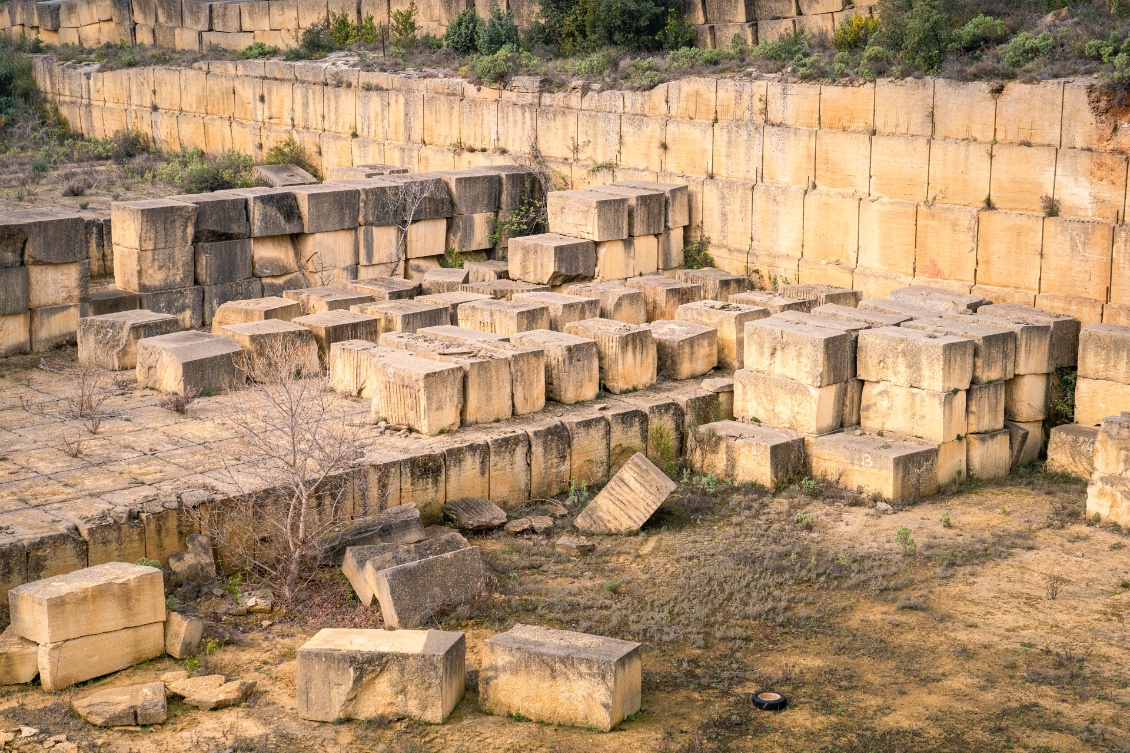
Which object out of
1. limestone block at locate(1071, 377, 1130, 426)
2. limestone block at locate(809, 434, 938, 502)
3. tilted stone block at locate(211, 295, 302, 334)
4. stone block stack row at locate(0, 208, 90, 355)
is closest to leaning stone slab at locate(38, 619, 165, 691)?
tilted stone block at locate(211, 295, 302, 334)

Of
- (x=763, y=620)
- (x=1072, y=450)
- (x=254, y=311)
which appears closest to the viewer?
(x=763, y=620)

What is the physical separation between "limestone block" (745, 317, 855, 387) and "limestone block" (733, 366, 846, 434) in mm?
84

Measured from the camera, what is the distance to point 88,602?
900 cm

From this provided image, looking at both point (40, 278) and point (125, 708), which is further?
point (40, 278)

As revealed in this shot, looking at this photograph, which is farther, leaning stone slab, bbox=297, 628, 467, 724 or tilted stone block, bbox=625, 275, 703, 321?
tilted stone block, bbox=625, 275, 703, 321

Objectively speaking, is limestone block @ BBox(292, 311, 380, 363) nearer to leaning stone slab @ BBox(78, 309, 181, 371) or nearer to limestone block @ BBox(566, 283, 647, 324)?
leaning stone slab @ BBox(78, 309, 181, 371)

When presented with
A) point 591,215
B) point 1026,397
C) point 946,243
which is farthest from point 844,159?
point 1026,397

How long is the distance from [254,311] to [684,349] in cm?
485

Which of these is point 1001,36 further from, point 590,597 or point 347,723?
point 347,723

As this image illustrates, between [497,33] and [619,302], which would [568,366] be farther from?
[497,33]

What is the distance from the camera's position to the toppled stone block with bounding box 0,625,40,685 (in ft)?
29.1

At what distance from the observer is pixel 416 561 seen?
10.1 m

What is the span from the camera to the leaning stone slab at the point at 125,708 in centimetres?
841

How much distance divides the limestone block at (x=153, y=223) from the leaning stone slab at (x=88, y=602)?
7.40m
